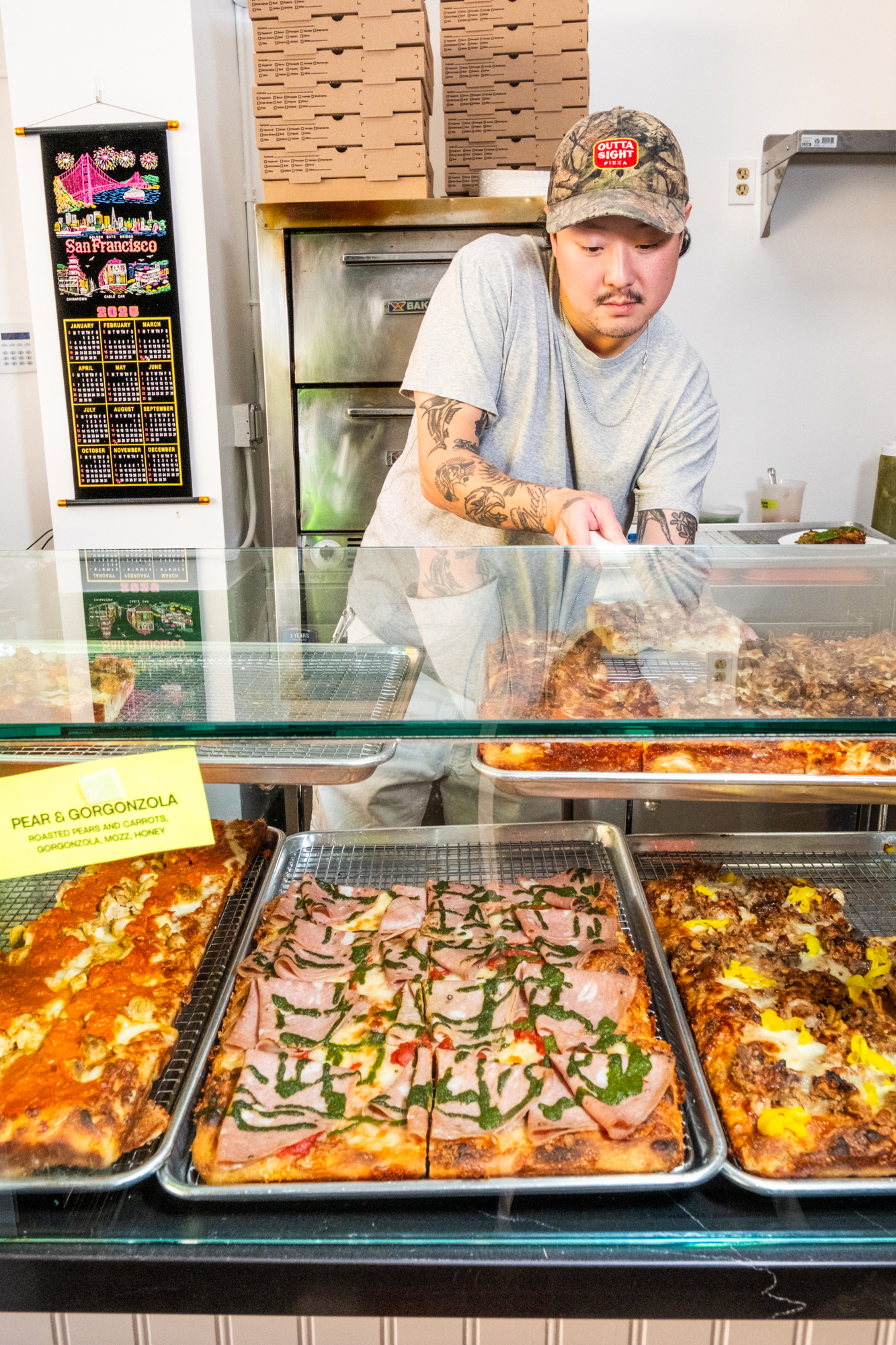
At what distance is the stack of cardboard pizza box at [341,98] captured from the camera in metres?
3.47

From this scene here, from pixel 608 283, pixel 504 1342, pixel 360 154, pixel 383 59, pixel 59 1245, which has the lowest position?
pixel 504 1342

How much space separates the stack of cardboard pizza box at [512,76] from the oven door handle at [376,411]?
973 mm

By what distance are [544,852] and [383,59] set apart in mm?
2958

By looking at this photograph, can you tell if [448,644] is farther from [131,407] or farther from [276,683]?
[131,407]

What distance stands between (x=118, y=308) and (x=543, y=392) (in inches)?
86.6

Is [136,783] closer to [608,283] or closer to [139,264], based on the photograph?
[608,283]

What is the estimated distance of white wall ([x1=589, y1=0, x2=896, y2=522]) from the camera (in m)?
4.19

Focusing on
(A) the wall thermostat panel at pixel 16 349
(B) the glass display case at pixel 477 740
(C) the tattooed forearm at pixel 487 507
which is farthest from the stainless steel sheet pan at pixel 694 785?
(A) the wall thermostat panel at pixel 16 349

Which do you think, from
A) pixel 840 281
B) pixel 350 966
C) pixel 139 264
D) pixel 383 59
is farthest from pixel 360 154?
pixel 350 966

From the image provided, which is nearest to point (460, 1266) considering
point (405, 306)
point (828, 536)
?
point (828, 536)

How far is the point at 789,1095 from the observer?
4.35 feet

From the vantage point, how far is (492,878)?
188 cm

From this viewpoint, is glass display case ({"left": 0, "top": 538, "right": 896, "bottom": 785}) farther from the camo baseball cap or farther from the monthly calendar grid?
the monthly calendar grid

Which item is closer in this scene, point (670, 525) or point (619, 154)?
point (619, 154)
